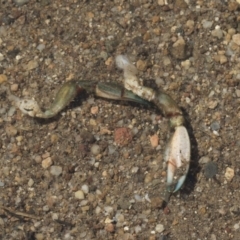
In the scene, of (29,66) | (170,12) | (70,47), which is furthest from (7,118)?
(170,12)

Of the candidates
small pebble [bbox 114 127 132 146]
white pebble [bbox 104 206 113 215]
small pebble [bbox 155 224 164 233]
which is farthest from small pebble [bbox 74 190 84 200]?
small pebble [bbox 155 224 164 233]

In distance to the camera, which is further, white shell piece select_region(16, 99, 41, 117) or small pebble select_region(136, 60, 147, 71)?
small pebble select_region(136, 60, 147, 71)

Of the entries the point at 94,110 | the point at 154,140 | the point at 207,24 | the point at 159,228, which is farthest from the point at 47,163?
the point at 207,24

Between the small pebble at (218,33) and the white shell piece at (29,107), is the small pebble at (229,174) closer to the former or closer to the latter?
the small pebble at (218,33)

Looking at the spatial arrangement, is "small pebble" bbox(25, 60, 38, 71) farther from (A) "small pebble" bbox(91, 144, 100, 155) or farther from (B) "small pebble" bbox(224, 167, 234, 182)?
(B) "small pebble" bbox(224, 167, 234, 182)

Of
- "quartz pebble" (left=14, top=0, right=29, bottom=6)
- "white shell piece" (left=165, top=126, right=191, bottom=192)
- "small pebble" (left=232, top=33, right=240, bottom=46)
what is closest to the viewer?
"white shell piece" (left=165, top=126, right=191, bottom=192)

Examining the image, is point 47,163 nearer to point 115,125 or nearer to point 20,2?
point 115,125

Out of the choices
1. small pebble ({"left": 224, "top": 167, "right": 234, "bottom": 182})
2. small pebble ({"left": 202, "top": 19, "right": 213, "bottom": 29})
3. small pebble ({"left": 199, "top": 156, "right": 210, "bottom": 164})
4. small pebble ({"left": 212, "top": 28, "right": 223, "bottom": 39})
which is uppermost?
small pebble ({"left": 202, "top": 19, "right": 213, "bottom": 29})

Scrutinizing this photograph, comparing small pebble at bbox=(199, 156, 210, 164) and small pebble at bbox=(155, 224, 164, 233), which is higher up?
small pebble at bbox=(199, 156, 210, 164)
